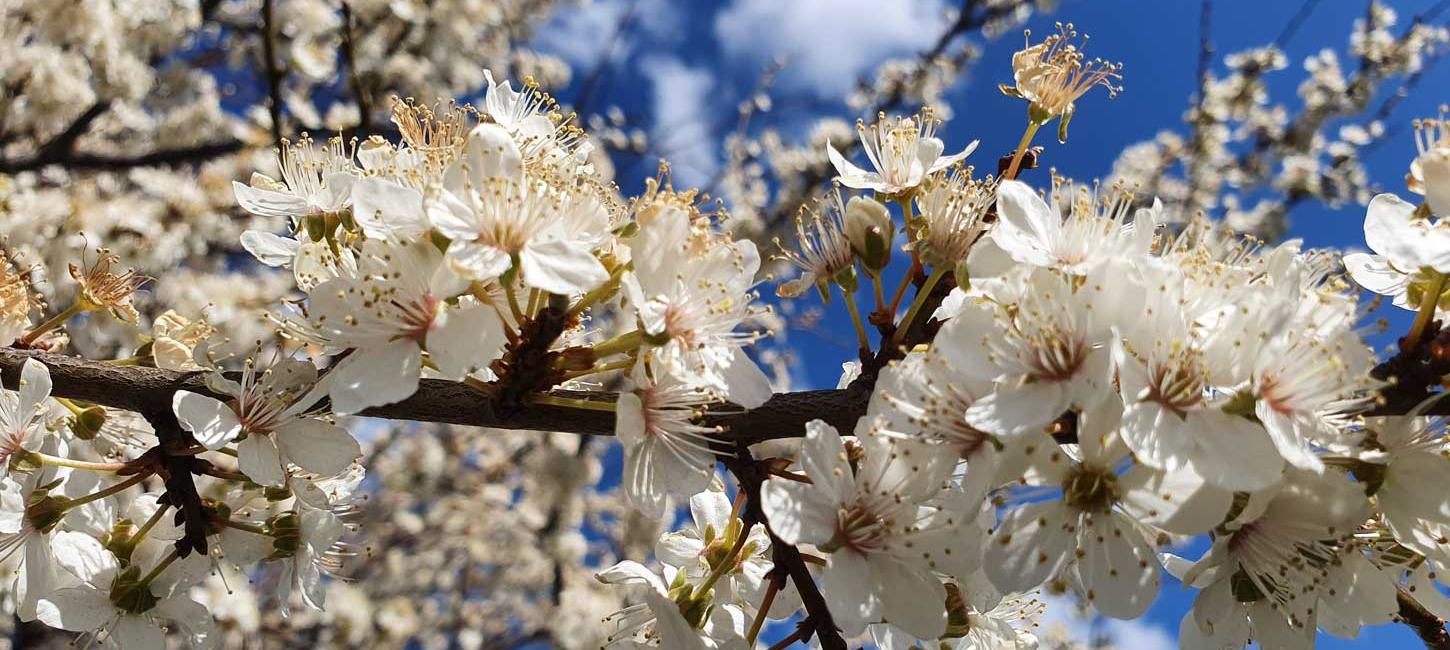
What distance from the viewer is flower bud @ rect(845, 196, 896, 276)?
62.2 inches

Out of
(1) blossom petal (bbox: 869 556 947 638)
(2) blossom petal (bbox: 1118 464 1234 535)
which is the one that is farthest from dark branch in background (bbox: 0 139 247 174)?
(2) blossom petal (bbox: 1118 464 1234 535)

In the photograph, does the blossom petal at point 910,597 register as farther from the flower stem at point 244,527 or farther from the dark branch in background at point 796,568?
the flower stem at point 244,527

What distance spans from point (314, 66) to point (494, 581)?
22.5 ft

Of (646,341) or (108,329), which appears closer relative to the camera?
(646,341)

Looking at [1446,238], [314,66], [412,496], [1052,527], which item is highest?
[1446,238]

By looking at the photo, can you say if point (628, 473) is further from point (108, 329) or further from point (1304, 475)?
point (108, 329)

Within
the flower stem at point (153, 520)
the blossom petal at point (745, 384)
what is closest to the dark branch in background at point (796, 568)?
the blossom petal at point (745, 384)

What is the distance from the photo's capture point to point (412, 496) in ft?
33.4

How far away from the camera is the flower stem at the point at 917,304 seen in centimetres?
150

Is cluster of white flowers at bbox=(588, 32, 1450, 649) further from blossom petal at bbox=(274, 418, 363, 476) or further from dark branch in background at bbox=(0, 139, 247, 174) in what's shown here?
dark branch in background at bbox=(0, 139, 247, 174)

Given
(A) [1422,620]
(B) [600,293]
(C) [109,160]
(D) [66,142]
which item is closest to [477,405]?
(B) [600,293]

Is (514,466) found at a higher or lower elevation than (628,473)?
lower

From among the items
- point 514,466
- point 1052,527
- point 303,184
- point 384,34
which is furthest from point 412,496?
point 1052,527

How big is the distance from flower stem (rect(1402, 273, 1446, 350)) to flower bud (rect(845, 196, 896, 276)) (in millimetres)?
745
